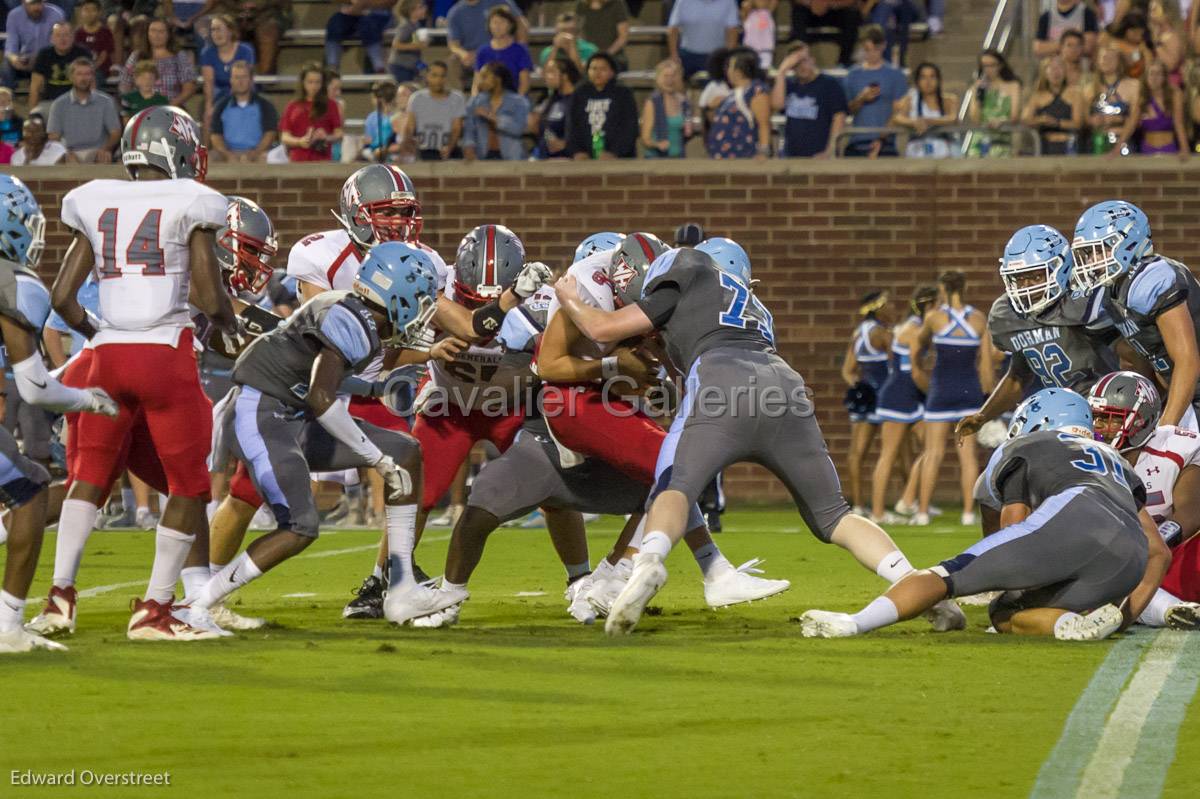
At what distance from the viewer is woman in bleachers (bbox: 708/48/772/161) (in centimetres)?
Answer: 1714

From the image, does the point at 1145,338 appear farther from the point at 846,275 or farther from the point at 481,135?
the point at 481,135

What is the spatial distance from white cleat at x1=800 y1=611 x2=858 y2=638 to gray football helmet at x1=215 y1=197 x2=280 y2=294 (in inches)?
121

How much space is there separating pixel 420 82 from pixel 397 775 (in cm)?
1457

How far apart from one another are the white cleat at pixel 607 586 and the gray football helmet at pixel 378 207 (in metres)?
1.89

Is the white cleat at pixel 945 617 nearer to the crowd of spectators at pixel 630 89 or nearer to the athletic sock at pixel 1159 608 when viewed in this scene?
the athletic sock at pixel 1159 608

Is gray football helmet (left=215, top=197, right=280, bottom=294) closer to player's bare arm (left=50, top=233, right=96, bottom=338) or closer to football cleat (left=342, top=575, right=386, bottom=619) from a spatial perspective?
player's bare arm (left=50, top=233, right=96, bottom=338)

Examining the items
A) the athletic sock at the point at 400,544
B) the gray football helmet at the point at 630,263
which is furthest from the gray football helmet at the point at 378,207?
the athletic sock at the point at 400,544

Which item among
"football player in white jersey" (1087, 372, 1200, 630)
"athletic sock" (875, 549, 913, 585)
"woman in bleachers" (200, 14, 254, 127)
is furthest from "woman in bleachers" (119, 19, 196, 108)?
"athletic sock" (875, 549, 913, 585)

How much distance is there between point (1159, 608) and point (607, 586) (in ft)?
8.04

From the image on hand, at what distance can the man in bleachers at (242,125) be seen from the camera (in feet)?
59.6

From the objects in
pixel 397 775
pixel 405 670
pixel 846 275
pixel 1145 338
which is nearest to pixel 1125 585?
pixel 1145 338

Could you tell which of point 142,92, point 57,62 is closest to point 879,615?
point 142,92

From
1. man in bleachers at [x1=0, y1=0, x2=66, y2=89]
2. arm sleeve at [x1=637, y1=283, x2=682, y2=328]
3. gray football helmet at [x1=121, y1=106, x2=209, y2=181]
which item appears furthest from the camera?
man in bleachers at [x1=0, y1=0, x2=66, y2=89]

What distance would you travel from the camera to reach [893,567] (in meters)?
7.12
